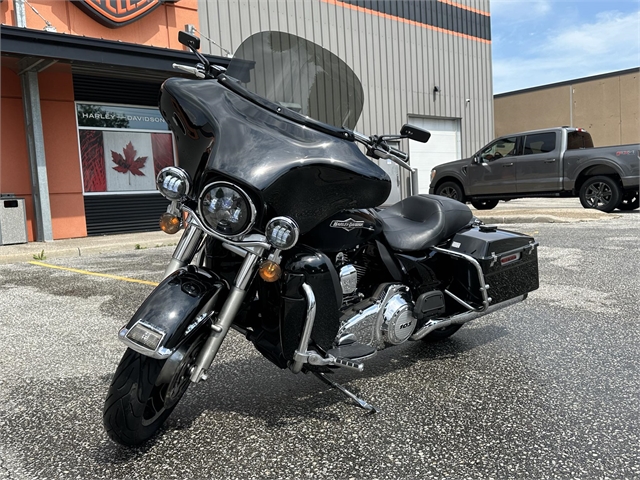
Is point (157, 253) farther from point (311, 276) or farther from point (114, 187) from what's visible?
point (311, 276)

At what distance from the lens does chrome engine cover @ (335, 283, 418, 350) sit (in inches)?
113

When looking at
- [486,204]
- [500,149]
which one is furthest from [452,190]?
[500,149]

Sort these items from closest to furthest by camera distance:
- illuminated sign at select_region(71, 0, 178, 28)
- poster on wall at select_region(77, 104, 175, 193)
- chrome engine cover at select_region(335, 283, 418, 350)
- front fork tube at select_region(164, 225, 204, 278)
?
front fork tube at select_region(164, 225, 204, 278) → chrome engine cover at select_region(335, 283, 418, 350) → illuminated sign at select_region(71, 0, 178, 28) → poster on wall at select_region(77, 104, 175, 193)

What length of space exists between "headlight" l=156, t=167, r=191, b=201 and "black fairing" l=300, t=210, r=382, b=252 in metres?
0.59

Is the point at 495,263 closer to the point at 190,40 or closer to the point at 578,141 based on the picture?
the point at 190,40

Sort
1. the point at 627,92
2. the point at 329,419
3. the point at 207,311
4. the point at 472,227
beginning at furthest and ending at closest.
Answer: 1. the point at 627,92
2. the point at 472,227
3. the point at 329,419
4. the point at 207,311

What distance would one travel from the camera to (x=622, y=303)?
4832 millimetres

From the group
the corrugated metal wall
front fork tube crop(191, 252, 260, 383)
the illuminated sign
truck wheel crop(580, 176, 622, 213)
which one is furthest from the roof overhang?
truck wheel crop(580, 176, 622, 213)

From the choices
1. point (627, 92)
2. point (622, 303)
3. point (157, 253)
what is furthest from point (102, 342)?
point (627, 92)

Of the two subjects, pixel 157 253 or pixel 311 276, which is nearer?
pixel 311 276

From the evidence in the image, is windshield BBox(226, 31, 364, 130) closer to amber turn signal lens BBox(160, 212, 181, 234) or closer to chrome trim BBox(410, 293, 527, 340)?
amber turn signal lens BBox(160, 212, 181, 234)

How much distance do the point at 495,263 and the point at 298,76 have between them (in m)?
1.68

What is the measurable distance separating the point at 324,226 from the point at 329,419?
98 cm

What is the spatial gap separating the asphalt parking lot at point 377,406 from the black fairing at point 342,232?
2.91 ft
